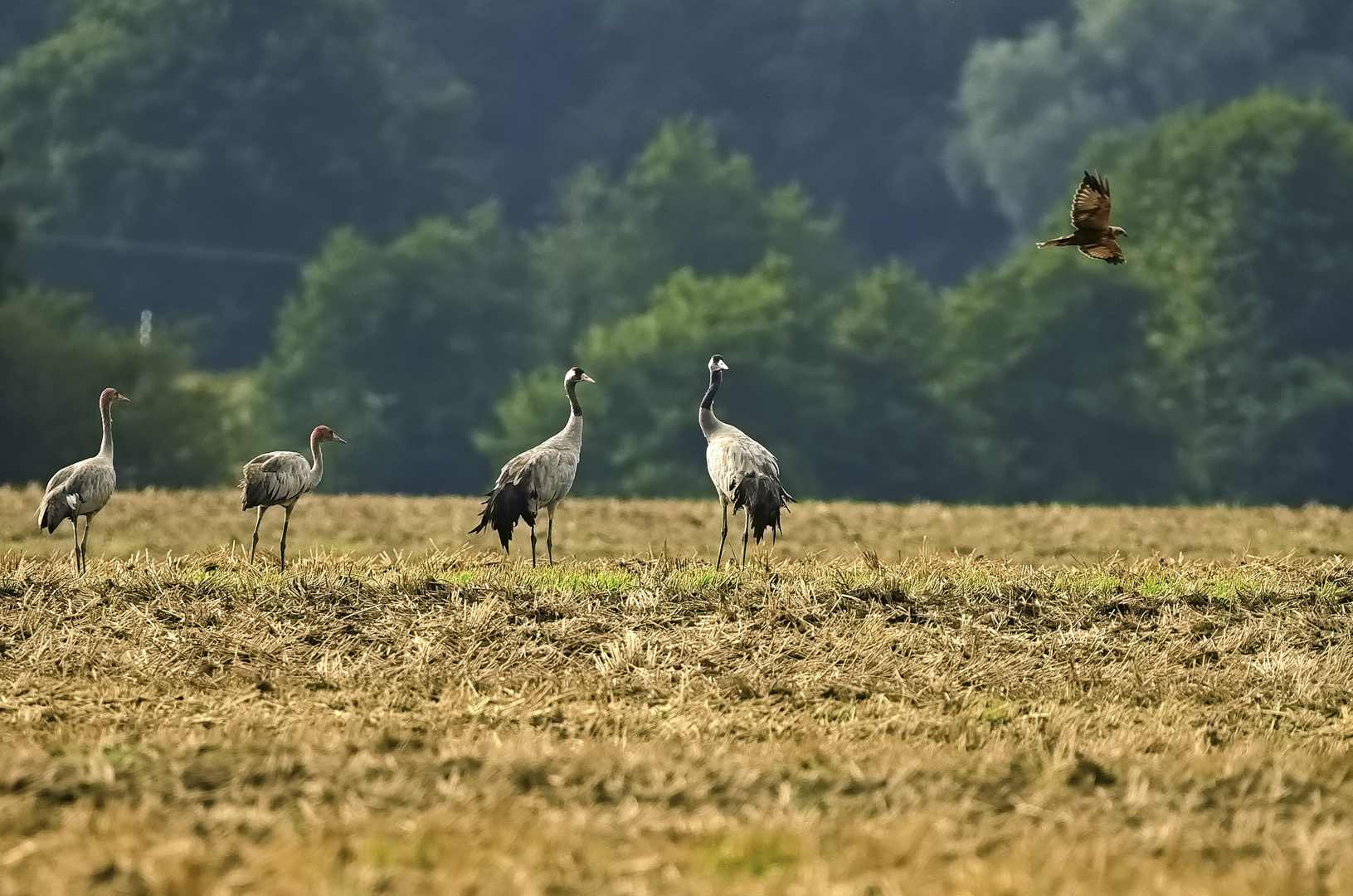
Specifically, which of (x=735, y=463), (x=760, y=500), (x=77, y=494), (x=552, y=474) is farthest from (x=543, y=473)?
(x=77, y=494)

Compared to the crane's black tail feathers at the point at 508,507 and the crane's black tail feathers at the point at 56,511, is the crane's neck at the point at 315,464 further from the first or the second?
the crane's black tail feathers at the point at 56,511

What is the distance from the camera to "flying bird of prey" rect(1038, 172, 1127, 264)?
14.5 metres

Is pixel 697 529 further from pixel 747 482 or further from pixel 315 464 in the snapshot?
pixel 747 482

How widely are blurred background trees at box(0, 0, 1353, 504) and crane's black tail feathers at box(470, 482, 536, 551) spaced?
30.8 meters

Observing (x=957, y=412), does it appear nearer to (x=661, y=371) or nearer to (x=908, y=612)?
(x=661, y=371)

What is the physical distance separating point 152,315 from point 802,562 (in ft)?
194

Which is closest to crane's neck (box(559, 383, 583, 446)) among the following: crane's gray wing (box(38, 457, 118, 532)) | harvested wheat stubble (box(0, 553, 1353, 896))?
harvested wheat stubble (box(0, 553, 1353, 896))

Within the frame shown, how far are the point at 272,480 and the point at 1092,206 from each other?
6676 millimetres

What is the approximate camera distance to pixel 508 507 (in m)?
16.7

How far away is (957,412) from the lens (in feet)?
188

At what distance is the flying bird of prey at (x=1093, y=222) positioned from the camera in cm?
1452

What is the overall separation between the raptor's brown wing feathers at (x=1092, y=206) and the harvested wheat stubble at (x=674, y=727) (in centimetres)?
262

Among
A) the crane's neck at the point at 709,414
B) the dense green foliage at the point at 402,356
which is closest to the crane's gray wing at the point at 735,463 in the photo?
the crane's neck at the point at 709,414

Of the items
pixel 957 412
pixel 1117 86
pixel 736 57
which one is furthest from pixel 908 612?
pixel 736 57
